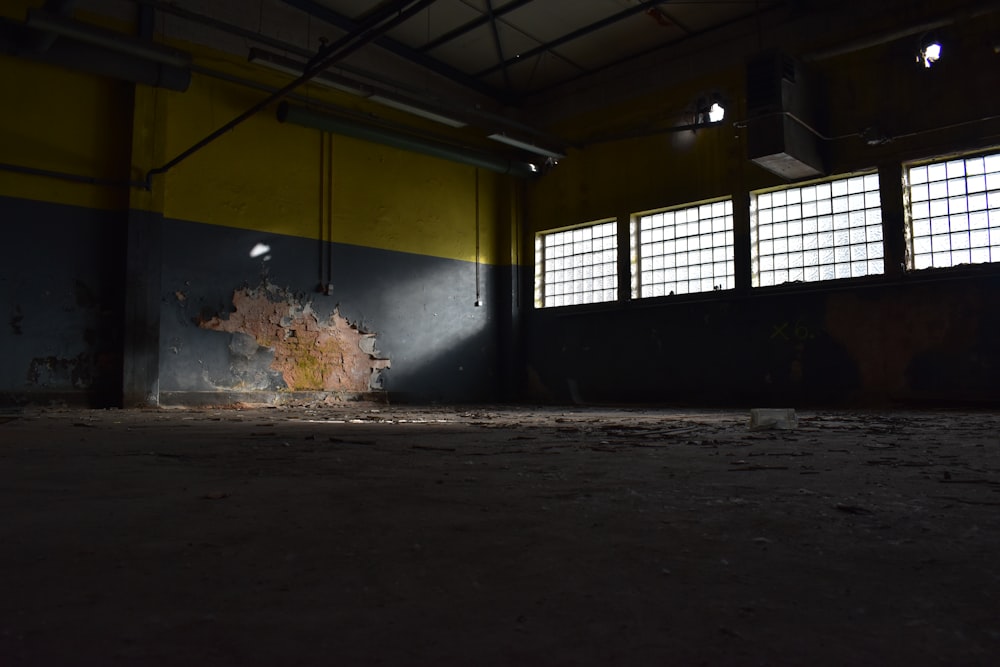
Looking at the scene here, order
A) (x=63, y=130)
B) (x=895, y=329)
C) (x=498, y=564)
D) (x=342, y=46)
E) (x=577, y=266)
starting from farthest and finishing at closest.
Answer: (x=577, y=266), (x=895, y=329), (x=63, y=130), (x=342, y=46), (x=498, y=564)

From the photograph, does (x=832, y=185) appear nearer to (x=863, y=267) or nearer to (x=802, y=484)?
(x=863, y=267)

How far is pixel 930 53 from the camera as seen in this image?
928cm

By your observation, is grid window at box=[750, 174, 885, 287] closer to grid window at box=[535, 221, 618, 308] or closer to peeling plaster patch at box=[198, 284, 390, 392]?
grid window at box=[535, 221, 618, 308]

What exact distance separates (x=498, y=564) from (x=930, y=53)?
10.6 metres

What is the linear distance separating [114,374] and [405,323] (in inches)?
182

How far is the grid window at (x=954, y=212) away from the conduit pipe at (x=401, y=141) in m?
6.39

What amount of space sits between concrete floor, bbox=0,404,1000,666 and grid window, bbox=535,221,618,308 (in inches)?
387

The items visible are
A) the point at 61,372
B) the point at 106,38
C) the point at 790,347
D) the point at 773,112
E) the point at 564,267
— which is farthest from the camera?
the point at 564,267

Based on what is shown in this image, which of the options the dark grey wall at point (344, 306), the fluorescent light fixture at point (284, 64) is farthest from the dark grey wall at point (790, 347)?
the fluorescent light fixture at point (284, 64)

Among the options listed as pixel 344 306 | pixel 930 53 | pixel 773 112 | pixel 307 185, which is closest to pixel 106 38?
pixel 307 185

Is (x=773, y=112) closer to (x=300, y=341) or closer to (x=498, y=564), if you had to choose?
(x=300, y=341)

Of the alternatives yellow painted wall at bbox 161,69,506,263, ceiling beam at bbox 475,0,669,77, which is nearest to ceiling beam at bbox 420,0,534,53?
ceiling beam at bbox 475,0,669,77

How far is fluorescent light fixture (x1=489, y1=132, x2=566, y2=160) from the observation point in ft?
37.9

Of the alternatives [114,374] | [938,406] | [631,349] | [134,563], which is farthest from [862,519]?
[631,349]
